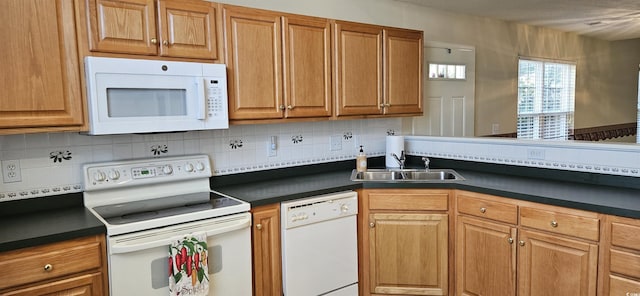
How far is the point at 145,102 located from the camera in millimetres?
2158

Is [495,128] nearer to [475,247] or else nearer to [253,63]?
[475,247]

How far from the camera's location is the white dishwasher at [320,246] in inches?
97.8

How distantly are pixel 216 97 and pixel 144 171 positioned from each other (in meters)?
0.60

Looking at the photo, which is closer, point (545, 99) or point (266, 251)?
point (266, 251)

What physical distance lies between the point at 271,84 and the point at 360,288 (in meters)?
1.47

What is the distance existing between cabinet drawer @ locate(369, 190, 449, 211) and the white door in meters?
1.24

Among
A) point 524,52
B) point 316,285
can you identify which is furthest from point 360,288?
point 524,52

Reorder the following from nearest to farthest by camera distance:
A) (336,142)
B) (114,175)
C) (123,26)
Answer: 1. (123,26)
2. (114,175)
3. (336,142)

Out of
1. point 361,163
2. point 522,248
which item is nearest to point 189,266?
point 361,163

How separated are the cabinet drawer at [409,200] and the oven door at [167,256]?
35.4 inches

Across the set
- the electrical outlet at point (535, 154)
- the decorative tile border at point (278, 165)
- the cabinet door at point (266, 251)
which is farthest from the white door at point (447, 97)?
the cabinet door at point (266, 251)

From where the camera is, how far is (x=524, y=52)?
5.05 metres

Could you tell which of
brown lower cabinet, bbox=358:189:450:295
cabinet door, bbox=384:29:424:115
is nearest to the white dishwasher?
brown lower cabinet, bbox=358:189:450:295

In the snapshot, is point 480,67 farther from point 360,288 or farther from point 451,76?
point 360,288
